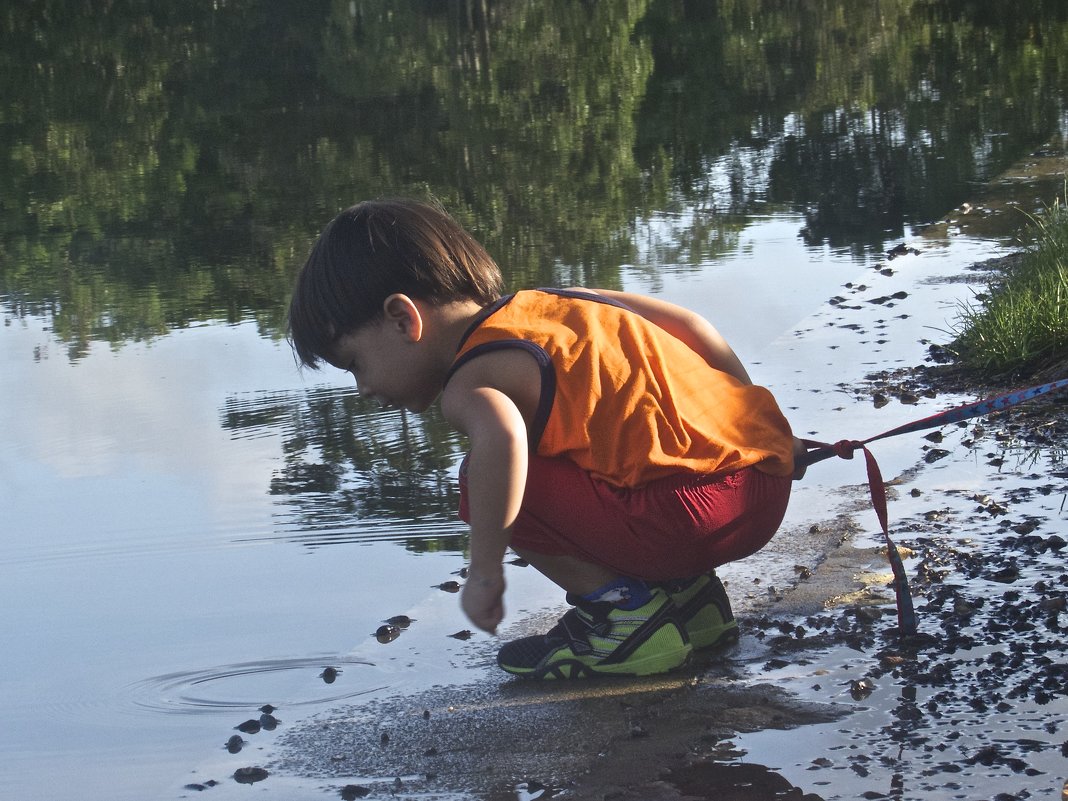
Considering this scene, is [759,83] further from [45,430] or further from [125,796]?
[125,796]

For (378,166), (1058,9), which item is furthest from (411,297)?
(1058,9)

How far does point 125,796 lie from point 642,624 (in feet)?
4.01

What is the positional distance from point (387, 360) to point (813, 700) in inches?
48.0

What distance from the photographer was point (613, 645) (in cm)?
333

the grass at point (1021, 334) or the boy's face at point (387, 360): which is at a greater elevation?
the boy's face at point (387, 360)

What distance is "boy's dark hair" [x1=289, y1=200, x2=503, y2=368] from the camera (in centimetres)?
332

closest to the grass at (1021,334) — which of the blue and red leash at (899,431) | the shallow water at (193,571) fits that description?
the shallow water at (193,571)

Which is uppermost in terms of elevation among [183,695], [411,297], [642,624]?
[411,297]

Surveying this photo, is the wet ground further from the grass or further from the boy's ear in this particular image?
the grass

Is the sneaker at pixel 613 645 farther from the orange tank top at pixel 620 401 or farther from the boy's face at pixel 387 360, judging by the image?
the boy's face at pixel 387 360

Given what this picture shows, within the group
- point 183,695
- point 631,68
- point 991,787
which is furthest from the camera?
point 631,68

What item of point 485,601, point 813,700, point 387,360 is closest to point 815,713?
point 813,700

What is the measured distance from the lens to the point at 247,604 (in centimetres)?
440

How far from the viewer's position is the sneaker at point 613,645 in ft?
10.9
